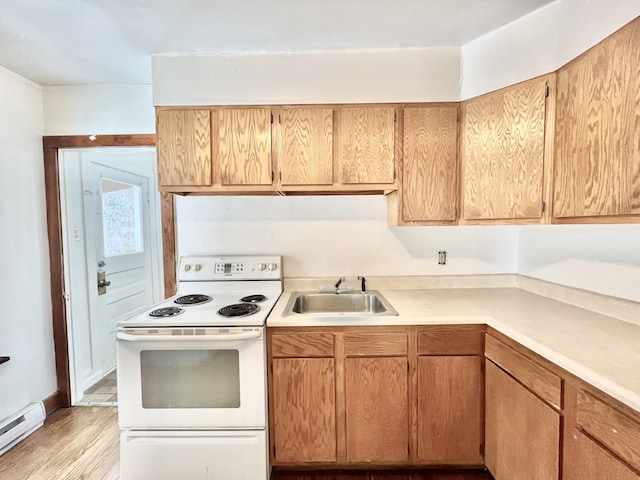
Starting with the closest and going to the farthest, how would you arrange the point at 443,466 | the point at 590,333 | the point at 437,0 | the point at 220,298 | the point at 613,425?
the point at 613,425
the point at 590,333
the point at 437,0
the point at 443,466
the point at 220,298

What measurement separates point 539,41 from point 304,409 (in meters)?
2.21

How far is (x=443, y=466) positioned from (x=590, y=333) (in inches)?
40.3

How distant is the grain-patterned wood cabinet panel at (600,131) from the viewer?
3.51 feet

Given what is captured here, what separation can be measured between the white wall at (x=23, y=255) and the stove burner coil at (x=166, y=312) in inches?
44.5

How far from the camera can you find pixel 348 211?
7.05 feet

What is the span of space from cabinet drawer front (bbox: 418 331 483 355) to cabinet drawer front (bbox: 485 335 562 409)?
0.17ft

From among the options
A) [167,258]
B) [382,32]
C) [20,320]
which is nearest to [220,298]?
[167,258]

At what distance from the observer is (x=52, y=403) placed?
85.4 inches

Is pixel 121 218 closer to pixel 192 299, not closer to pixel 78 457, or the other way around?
pixel 192 299

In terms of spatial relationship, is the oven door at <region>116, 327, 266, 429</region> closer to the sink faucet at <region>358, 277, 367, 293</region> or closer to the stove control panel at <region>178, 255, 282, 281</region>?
the stove control panel at <region>178, 255, 282, 281</region>

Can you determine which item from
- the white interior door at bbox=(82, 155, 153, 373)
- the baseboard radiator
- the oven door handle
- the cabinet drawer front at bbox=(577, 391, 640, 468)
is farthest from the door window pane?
the cabinet drawer front at bbox=(577, 391, 640, 468)

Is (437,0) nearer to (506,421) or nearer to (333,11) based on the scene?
(333,11)

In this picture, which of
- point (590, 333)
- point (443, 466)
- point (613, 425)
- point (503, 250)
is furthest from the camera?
point (503, 250)

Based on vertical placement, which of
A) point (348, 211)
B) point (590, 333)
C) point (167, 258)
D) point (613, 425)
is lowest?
point (613, 425)
